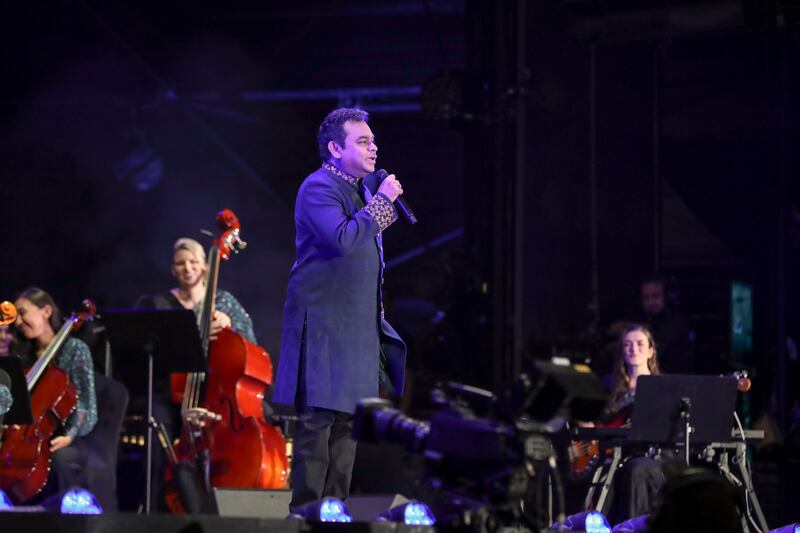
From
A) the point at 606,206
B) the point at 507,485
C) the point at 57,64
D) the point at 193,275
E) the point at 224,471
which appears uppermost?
the point at 57,64

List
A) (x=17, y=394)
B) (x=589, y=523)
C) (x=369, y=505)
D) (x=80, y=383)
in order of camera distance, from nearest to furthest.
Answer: (x=589, y=523) → (x=369, y=505) → (x=17, y=394) → (x=80, y=383)

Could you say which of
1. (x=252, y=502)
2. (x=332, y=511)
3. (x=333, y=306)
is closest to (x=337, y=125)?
(x=333, y=306)

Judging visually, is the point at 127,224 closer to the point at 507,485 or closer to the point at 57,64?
the point at 57,64

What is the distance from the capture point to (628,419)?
6.69 meters

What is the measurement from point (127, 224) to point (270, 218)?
128 centimetres

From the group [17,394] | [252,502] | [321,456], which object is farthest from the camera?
[17,394]

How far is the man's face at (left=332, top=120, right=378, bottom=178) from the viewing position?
14.9 ft

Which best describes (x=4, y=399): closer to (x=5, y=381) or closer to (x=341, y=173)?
(x=5, y=381)

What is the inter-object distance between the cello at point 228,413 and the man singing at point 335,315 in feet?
6.70

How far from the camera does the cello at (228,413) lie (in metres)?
6.51

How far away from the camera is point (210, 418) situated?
260 inches

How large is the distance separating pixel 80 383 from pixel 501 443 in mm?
4189

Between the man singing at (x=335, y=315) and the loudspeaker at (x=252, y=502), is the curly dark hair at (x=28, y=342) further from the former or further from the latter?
the man singing at (x=335, y=315)

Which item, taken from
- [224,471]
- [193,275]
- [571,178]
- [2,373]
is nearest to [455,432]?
[2,373]
